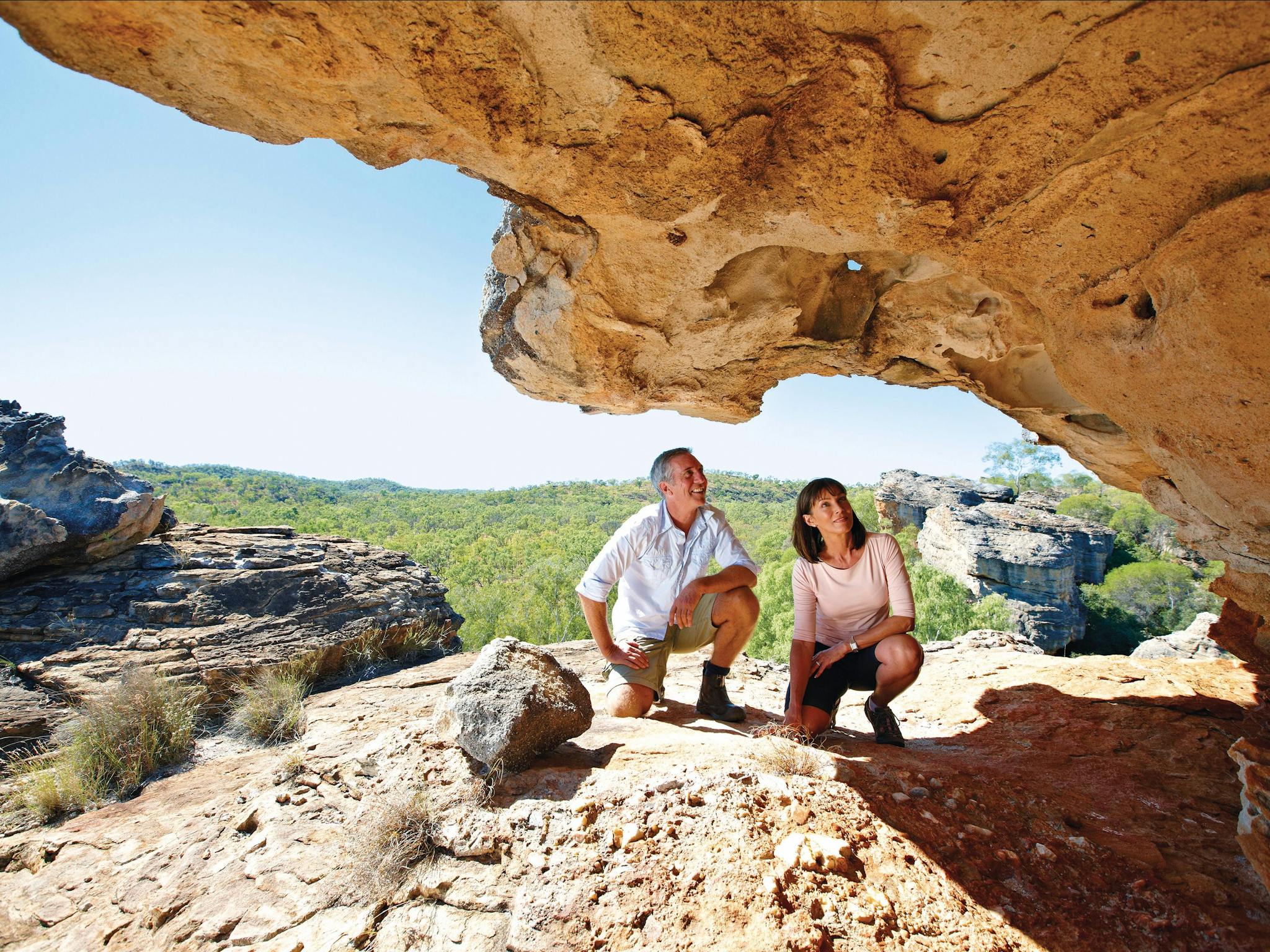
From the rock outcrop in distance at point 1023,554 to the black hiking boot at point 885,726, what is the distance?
18799mm

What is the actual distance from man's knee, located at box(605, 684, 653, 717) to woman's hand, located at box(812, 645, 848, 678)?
3.12 ft

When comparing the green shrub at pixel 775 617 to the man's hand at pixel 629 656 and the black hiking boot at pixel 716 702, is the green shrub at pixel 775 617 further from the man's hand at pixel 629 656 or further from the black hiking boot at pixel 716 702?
the man's hand at pixel 629 656

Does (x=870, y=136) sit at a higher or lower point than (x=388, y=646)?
higher

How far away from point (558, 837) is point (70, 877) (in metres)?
2.46

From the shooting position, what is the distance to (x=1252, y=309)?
1.78 m

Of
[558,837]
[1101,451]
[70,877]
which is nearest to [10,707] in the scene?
[70,877]

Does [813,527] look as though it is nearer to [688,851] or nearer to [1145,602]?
[688,851]

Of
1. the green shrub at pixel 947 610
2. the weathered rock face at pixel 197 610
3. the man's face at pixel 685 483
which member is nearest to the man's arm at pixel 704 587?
the man's face at pixel 685 483

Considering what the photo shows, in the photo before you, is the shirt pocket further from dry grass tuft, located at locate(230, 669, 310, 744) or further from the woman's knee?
dry grass tuft, located at locate(230, 669, 310, 744)

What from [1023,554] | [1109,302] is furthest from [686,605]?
[1023,554]

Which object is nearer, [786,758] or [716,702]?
[786,758]

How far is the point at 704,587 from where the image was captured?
329 cm

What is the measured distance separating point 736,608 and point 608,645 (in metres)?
0.80

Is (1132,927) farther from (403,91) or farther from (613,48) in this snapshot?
(403,91)
